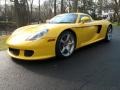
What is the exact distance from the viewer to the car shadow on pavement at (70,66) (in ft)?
12.7

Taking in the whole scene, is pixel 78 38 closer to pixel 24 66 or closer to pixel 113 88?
pixel 24 66

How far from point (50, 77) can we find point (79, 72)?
589mm

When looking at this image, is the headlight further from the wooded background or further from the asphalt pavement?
the wooded background

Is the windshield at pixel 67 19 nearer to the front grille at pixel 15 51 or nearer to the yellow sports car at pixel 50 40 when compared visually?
the yellow sports car at pixel 50 40

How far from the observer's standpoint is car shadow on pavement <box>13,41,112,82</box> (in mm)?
3884

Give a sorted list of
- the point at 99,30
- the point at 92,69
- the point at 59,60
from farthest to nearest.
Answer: the point at 99,30
the point at 59,60
the point at 92,69

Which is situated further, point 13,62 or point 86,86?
point 13,62

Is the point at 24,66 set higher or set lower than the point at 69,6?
lower

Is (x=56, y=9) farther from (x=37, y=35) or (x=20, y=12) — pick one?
(x=37, y=35)

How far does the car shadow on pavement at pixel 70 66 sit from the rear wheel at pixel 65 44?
0.14 metres

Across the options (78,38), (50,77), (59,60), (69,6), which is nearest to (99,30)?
(78,38)

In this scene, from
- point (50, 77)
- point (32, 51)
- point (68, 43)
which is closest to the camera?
point (50, 77)

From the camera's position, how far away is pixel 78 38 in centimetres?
552

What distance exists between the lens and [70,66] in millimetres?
4414
